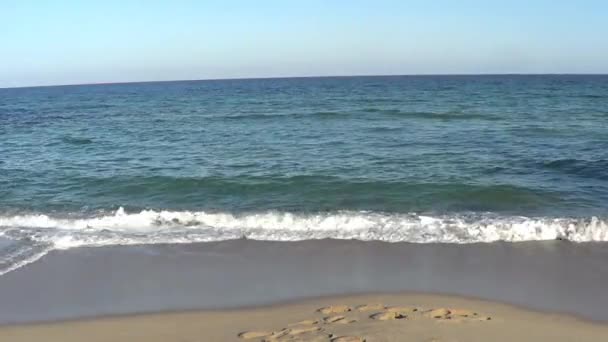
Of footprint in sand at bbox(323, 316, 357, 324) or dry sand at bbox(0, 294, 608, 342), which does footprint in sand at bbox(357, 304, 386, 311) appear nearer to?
dry sand at bbox(0, 294, 608, 342)

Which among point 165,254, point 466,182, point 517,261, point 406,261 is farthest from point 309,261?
point 466,182

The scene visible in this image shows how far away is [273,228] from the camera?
11.7 m

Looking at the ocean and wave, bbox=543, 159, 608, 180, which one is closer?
the ocean

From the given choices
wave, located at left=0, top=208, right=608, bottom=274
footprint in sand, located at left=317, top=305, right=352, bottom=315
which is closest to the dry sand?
footprint in sand, located at left=317, top=305, right=352, bottom=315

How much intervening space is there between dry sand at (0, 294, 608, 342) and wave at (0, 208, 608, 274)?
113 inches

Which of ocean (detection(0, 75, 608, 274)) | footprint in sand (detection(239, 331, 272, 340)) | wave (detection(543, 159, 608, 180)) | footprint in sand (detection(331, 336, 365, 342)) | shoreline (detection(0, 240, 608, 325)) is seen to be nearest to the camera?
footprint in sand (detection(331, 336, 365, 342))

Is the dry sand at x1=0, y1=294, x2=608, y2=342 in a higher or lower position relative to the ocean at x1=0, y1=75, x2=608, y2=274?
lower

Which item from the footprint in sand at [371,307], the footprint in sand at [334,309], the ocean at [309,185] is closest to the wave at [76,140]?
the ocean at [309,185]

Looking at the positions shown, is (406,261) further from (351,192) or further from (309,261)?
(351,192)

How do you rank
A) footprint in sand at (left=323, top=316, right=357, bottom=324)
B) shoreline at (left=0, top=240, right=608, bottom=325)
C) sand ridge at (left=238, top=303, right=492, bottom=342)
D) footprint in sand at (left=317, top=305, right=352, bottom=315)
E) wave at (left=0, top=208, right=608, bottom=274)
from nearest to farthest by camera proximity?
sand ridge at (left=238, top=303, right=492, bottom=342), footprint in sand at (left=323, top=316, right=357, bottom=324), footprint in sand at (left=317, top=305, right=352, bottom=315), shoreline at (left=0, top=240, right=608, bottom=325), wave at (left=0, top=208, right=608, bottom=274)

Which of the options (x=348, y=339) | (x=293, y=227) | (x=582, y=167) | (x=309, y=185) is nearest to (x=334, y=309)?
(x=348, y=339)

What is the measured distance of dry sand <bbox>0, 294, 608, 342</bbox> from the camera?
6.49 metres

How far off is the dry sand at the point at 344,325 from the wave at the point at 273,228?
2.86m

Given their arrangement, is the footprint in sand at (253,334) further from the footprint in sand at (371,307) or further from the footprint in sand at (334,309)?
the footprint in sand at (371,307)
